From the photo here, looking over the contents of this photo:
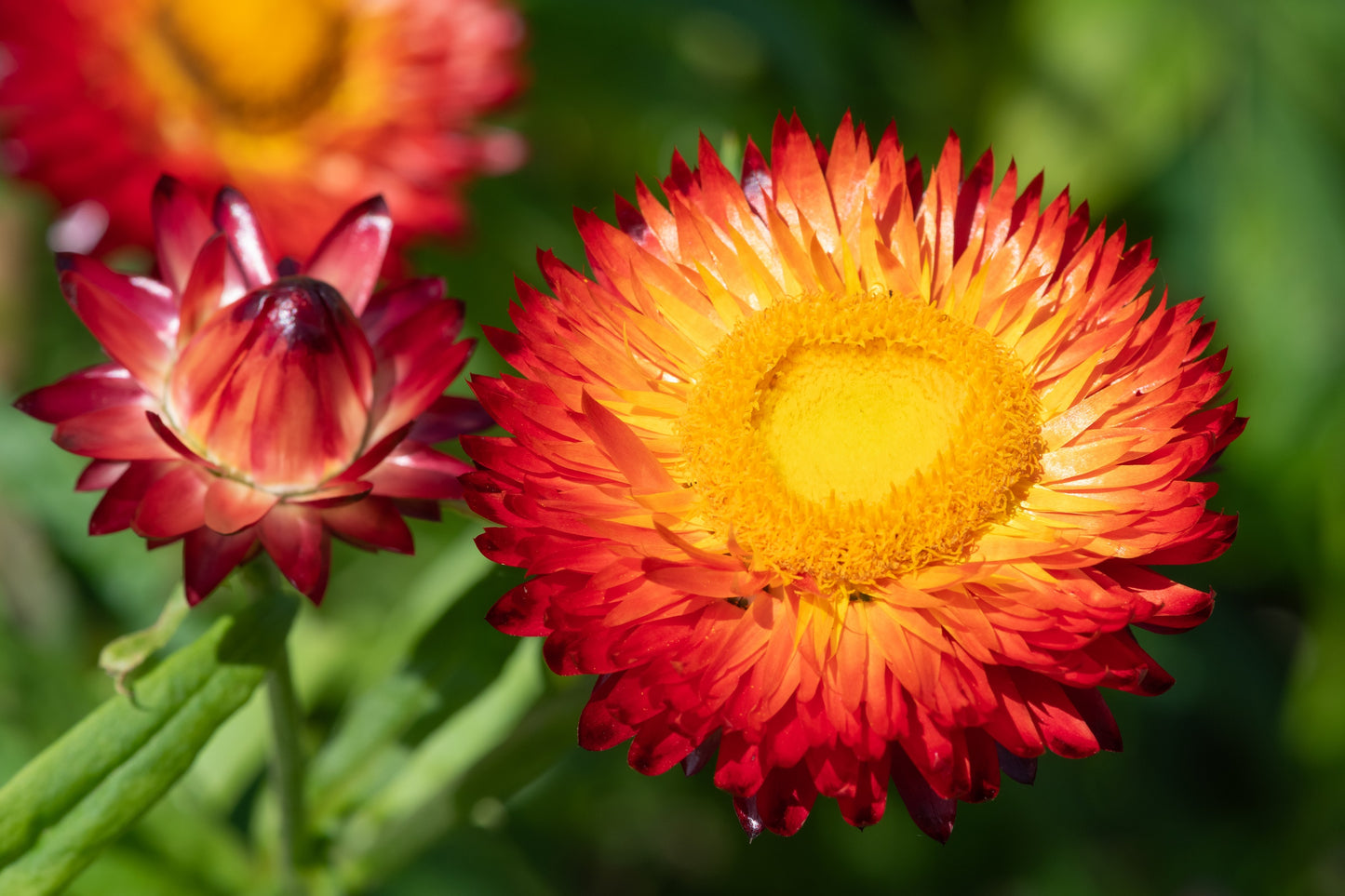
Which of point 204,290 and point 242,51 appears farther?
point 242,51

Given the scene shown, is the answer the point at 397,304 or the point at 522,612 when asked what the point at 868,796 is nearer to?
the point at 522,612

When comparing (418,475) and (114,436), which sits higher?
(418,475)

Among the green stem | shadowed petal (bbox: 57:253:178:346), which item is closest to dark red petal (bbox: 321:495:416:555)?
the green stem

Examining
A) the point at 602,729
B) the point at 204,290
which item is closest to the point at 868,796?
the point at 602,729

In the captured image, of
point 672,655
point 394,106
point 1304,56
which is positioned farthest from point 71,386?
point 1304,56

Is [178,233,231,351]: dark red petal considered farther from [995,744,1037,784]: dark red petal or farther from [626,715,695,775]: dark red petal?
[995,744,1037,784]: dark red petal

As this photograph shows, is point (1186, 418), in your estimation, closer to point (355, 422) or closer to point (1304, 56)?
point (355, 422)
